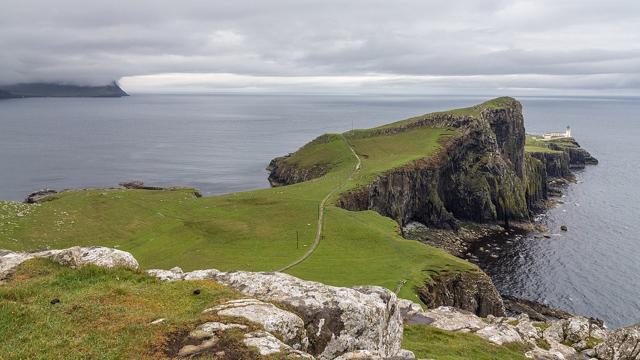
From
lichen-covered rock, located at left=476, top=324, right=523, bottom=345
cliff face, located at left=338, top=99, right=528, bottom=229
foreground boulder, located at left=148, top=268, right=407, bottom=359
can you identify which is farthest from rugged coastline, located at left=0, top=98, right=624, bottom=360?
cliff face, located at left=338, top=99, right=528, bottom=229

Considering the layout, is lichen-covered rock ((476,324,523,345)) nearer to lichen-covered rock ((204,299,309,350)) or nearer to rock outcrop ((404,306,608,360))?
rock outcrop ((404,306,608,360))

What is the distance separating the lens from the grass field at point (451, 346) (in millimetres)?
31003

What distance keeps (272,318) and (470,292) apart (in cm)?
4812

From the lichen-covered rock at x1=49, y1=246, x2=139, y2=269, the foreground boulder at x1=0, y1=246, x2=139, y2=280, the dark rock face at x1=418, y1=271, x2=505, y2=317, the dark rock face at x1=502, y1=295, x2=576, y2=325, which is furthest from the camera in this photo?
the dark rock face at x1=502, y1=295, x2=576, y2=325

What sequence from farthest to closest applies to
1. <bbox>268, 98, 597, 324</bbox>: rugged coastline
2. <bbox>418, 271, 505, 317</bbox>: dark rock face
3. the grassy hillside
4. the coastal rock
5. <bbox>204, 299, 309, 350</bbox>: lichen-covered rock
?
<bbox>268, 98, 597, 324</bbox>: rugged coastline
<bbox>418, 271, 505, 317</bbox>: dark rock face
the coastal rock
<bbox>204, 299, 309, 350</bbox>: lichen-covered rock
the grassy hillside

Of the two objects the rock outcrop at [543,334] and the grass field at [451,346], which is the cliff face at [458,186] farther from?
the grass field at [451,346]

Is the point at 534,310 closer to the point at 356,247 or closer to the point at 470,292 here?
the point at 470,292

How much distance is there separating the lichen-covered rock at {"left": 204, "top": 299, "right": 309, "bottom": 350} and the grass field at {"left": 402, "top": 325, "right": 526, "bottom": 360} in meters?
13.0

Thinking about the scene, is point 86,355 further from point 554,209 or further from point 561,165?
point 561,165

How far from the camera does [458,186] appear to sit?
135 metres

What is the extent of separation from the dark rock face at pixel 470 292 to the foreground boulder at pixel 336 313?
3783cm

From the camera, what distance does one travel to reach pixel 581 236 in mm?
114750

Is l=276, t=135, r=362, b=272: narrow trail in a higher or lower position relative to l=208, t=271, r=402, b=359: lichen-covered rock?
lower

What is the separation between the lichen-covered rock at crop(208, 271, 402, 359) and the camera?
20219 millimetres
